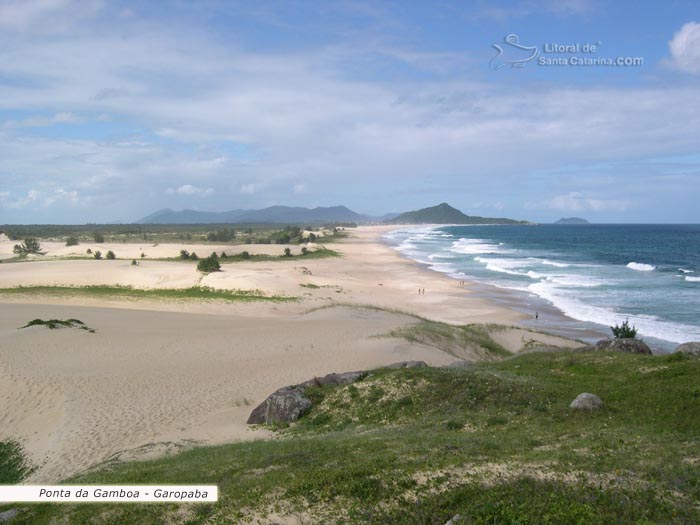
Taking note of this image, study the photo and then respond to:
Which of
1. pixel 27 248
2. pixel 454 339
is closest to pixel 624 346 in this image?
pixel 454 339

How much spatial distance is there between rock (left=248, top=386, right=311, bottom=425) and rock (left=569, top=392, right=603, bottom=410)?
7.08 metres

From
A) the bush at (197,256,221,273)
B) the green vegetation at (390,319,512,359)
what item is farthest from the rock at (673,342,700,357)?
the bush at (197,256,221,273)

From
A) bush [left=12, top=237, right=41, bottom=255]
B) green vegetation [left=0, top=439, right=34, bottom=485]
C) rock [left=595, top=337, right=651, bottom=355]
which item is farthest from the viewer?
bush [left=12, top=237, right=41, bottom=255]

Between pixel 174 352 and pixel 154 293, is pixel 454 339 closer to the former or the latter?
pixel 174 352

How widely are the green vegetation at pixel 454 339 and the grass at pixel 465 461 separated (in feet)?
32.1

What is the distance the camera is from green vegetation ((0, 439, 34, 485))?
11621 mm

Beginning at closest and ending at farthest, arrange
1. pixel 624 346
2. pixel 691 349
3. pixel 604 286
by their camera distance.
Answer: pixel 691 349, pixel 624 346, pixel 604 286

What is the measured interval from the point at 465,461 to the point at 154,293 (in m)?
35.4

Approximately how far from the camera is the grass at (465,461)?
6.65m

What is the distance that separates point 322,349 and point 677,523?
18.7 meters

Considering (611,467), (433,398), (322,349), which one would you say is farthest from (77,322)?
(611,467)

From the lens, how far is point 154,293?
38938 mm

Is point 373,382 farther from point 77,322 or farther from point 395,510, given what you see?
point 77,322

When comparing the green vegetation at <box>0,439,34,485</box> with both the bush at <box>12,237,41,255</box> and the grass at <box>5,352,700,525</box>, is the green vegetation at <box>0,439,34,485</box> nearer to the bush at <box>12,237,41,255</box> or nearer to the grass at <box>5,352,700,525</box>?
the grass at <box>5,352,700,525</box>
